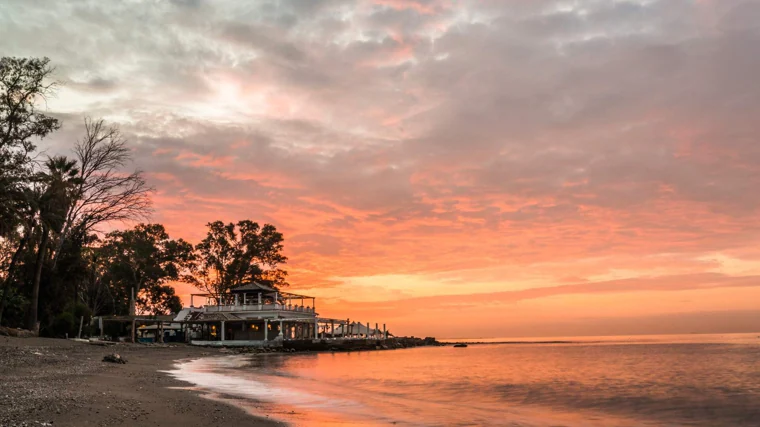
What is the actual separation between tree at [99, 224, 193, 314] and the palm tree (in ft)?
100

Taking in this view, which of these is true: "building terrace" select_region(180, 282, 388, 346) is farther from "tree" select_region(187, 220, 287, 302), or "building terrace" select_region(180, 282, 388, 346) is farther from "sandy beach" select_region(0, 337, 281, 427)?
"sandy beach" select_region(0, 337, 281, 427)

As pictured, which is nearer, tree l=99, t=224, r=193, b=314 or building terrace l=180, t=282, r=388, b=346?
building terrace l=180, t=282, r=388, b=346

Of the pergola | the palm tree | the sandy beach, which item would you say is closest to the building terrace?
the pergola

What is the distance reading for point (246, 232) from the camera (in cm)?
7969

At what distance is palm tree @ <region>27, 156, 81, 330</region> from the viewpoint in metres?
36.1

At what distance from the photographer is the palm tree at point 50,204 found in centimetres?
3606

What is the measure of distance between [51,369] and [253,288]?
50817mm

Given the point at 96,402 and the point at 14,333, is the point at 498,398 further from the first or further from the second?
the point at 14,333

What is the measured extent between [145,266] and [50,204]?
40578mm

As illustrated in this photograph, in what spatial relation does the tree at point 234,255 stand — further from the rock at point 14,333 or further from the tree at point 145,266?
the rock at point 14,333

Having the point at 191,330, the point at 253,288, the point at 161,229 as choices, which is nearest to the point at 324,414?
the point at 253,288

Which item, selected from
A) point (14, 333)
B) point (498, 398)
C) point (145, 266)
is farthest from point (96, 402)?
point (145, 266)

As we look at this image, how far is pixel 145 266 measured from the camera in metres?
75.8

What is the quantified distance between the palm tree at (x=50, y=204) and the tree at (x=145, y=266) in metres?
30.6
